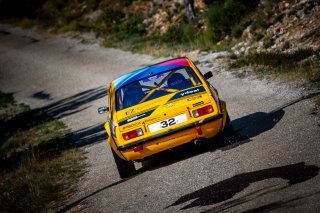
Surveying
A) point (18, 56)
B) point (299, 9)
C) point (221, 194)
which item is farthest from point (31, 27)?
point (221, 194)

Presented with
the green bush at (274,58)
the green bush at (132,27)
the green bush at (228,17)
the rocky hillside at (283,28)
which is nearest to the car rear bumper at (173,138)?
the green bush at (274,58)

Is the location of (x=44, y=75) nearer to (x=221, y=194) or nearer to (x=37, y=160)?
(x=37, y=160)

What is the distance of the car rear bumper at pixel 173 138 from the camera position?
7.18 meters

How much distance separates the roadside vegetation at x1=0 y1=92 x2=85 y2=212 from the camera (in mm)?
8320

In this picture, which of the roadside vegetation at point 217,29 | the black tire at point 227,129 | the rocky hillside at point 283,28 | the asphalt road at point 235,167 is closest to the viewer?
the asphalt road at point 235,167

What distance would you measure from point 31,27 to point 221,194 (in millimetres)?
36116

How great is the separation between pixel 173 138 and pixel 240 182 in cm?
147

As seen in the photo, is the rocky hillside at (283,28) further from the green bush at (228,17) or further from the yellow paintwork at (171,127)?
the yellow paintwork at (171,127)

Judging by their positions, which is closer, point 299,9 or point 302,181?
point 302,181

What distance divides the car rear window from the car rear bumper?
0.89 meters

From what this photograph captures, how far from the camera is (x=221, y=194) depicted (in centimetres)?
598

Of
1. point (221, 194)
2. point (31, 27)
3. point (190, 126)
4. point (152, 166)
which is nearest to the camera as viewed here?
point (221, 194)

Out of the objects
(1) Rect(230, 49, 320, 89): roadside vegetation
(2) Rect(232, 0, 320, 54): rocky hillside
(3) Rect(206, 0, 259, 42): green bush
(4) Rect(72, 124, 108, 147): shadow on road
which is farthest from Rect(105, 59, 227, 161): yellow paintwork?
(3) Rect(206, 0, 259, 42): green bush

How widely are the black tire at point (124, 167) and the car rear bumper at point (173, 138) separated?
420 millimetres
